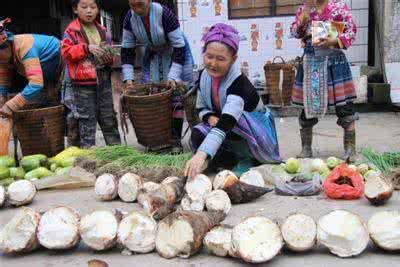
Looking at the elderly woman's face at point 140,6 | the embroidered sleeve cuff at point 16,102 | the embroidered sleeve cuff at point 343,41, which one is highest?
the elderly woman's face at point 140,6

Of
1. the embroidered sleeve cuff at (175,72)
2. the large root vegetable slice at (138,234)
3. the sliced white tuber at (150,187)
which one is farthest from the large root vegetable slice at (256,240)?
the embroidered sleeve cuff at (175,72)

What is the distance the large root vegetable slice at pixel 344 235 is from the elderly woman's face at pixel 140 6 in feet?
9.59

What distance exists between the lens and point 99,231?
2430mm

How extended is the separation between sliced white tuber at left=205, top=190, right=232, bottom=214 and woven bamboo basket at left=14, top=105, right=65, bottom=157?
2.20 m

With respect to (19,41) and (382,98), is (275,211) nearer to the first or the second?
(19,41)

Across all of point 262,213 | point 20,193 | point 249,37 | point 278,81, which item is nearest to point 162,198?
point 262,213

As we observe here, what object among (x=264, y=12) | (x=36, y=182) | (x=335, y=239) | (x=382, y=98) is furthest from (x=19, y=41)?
(x=382, y=98)

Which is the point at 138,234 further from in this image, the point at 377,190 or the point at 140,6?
the point at 140,6

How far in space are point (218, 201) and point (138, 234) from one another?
0.60m

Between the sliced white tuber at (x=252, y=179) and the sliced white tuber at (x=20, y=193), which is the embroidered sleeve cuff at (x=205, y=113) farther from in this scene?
the sliced white tuber at (x=20, y=193)

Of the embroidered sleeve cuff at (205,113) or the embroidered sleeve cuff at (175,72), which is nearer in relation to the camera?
the embroidered sleeve cuff at (205,113)

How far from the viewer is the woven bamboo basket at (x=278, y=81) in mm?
6984

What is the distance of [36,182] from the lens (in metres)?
3.74

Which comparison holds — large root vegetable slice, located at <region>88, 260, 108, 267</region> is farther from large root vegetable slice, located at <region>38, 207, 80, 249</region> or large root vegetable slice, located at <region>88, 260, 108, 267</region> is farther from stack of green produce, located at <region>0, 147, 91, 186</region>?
stack of green produce, located at <region>0, 147, 91, 186</region>
